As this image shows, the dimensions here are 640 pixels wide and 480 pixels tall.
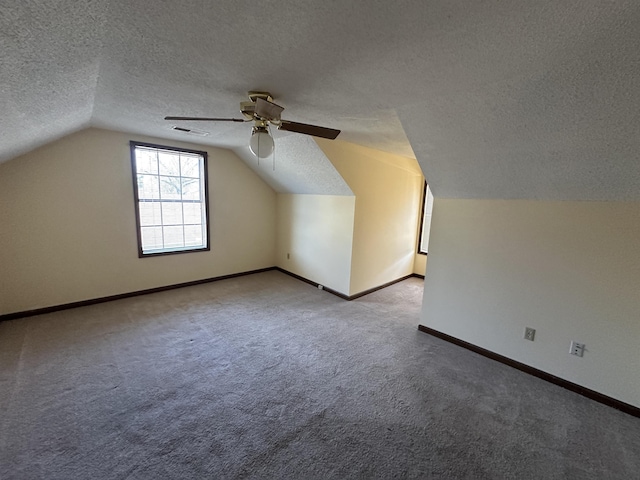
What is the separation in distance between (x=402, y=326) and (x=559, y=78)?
2715mm

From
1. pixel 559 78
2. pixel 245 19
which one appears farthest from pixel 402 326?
pixel 245 19

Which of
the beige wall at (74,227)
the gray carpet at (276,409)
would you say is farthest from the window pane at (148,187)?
the gray carpet at (276,409)

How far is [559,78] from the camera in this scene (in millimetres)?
1410

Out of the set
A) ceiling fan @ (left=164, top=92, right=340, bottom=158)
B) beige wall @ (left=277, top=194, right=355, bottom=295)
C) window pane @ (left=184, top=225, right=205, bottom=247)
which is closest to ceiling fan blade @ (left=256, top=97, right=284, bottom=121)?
ceiling fan @ (left=164, top=92, right=340, bottom=158)

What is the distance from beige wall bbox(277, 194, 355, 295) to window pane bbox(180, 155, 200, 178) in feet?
5.13

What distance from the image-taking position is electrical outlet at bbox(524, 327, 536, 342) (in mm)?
2490

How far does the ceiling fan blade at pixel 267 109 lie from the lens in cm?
176

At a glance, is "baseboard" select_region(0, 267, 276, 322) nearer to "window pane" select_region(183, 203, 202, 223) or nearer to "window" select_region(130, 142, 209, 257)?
"window" select_region(130, 142, 209, 257)

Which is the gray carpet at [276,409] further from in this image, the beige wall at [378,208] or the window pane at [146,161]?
the window pane at [146,161]

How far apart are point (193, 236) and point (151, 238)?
62 centimetres

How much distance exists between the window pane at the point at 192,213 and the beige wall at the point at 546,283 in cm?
360

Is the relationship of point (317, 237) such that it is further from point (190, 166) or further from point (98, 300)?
point (98, 300)

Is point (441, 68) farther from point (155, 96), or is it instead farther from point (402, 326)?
point (402, 326)

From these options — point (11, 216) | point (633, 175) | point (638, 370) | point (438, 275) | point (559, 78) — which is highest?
point (559, 78)
